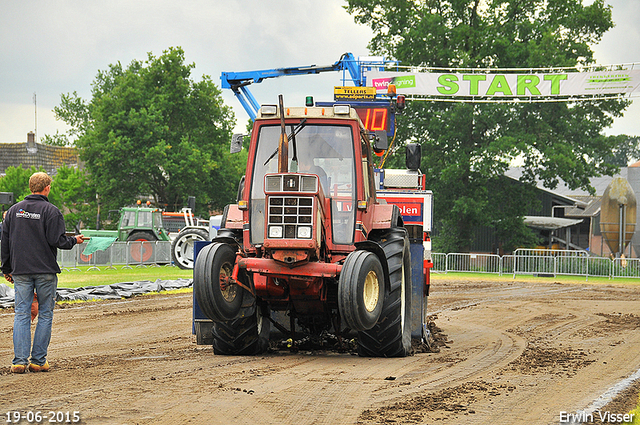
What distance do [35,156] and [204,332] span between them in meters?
60.4

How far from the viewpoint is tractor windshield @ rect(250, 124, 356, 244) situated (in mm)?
Answer: 8430

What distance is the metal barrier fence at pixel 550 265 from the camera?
30.7 metres

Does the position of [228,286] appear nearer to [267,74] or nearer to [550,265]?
[267,74]

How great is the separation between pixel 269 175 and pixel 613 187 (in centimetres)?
3231

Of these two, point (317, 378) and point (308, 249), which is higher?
point (308, 249)

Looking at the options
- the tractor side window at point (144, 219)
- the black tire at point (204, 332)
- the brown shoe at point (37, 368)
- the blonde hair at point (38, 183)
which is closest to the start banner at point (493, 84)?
the tractor side window at point (144, 219)

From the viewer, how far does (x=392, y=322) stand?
8.44m

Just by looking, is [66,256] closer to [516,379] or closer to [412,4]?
[516,379]

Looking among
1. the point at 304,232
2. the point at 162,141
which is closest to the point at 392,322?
the point at 304,232

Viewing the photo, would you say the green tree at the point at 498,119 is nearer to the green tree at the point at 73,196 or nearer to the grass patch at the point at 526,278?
the grass patch at the point at 526,278

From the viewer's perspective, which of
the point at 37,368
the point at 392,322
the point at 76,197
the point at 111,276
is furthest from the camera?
the point at 76,197

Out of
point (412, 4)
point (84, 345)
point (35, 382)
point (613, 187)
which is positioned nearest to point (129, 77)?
point (412, 4)

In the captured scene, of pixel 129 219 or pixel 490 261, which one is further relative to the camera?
pixel 490 261

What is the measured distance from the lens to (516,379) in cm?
727
